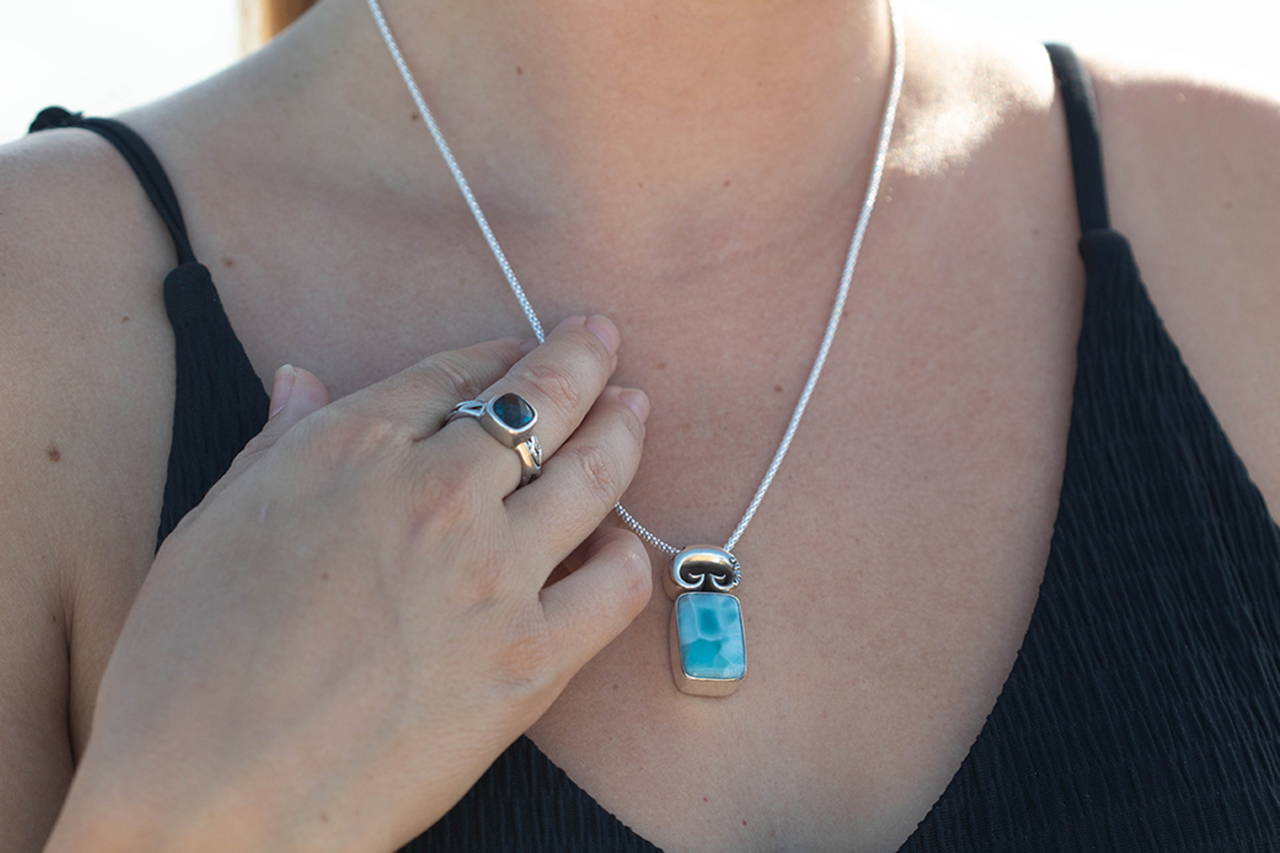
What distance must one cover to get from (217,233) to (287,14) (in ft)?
2.00

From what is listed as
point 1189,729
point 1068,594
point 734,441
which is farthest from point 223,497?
point 1189,729

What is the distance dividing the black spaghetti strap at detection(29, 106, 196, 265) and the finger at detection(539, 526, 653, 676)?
0.58 meters

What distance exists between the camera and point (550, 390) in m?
1.18

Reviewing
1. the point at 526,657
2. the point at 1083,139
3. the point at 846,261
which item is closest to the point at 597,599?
the point at 526,657

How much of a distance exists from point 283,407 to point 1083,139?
1074 mm

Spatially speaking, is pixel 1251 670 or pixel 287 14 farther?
pixel 287 14

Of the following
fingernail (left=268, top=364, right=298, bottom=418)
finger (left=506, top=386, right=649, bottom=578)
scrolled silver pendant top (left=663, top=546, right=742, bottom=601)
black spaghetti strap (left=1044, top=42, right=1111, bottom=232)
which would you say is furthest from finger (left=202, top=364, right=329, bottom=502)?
black spaghetti strap (left=1044, top=42, right=1111, bottom=232)

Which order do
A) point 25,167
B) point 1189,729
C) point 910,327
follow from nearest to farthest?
point 1189,729 → point 25,167 → point 910,327

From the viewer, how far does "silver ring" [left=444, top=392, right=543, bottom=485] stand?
110 centimetres

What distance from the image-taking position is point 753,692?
4.06 ft

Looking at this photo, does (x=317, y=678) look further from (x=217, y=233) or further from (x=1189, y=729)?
(x=1189, y=729)

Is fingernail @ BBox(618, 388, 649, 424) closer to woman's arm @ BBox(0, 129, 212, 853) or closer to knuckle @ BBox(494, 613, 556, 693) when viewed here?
knuckle @ BBox(494, 613, 556, 693)

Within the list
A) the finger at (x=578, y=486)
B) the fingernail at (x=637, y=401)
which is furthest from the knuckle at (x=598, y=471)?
the fingernail at (x=637, y=401)

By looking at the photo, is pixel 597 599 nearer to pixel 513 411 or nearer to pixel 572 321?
pixel 513 411
